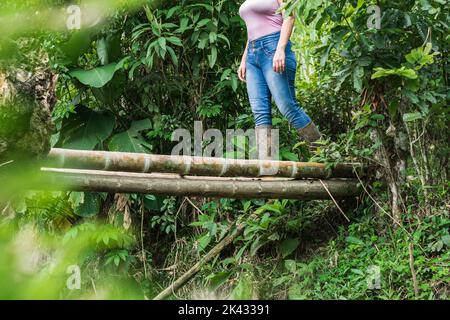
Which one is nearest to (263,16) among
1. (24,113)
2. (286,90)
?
(286,90)

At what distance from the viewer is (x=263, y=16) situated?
395cm

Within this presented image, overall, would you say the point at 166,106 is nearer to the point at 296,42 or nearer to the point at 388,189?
the point at 296,42

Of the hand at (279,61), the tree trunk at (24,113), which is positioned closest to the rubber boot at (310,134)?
the hand at (279,61)

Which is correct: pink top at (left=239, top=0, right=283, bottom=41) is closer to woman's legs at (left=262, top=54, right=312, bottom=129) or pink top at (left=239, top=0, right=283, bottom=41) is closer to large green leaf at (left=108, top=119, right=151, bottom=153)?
woman's legs at (left=262, top=54, right=312, bottom=129)

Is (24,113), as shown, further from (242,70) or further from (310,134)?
(242,70)

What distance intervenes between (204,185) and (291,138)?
147 cm

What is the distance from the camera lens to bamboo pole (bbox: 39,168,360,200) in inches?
126

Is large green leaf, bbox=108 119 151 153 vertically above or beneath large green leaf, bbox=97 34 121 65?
beneath

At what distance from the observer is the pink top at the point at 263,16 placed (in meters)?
3.95

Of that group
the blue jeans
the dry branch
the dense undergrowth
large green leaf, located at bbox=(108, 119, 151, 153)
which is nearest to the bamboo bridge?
the dense undergrowth
